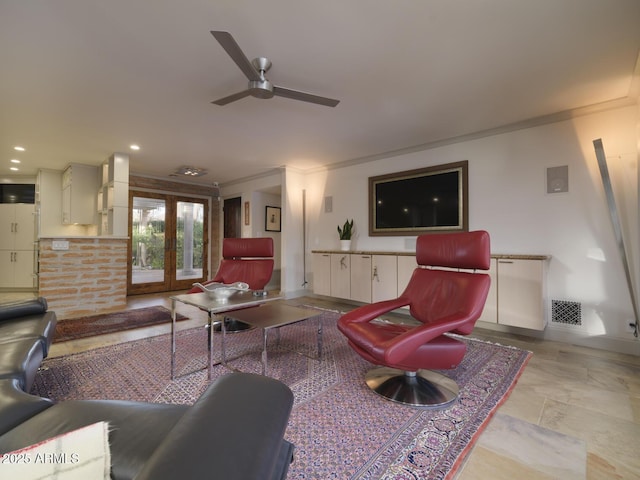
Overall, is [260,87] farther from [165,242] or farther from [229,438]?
[165,242]

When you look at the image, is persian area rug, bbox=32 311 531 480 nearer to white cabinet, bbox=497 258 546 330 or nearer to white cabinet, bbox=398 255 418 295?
white cabinet, bbox=497 258 546 330

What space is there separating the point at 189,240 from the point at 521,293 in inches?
236

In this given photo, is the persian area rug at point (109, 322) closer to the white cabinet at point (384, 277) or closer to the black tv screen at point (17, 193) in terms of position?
the white cabinet at point (384, 277)

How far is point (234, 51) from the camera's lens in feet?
5.69

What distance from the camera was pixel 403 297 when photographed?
7.79ft

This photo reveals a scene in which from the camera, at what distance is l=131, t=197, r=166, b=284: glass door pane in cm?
565

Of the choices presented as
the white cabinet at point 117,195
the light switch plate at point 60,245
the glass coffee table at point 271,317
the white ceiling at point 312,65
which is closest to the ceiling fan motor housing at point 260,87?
the white ceiling at point 312,65

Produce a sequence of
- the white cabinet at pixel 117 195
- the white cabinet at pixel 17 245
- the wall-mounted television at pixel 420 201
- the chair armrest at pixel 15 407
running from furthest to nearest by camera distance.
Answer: the white cabinet at pixel 17 245, the white cabinet at pixel 117 195, the wall-mounted television at pixel 420 201, the chair armrest at pixel 15 407

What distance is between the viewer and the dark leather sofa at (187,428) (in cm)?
46

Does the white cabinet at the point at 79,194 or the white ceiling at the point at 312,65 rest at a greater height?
the white ceiling at the point at 312,65

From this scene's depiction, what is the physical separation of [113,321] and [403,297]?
3.45 meters

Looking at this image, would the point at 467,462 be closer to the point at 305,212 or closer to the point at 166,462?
the point at 166,462

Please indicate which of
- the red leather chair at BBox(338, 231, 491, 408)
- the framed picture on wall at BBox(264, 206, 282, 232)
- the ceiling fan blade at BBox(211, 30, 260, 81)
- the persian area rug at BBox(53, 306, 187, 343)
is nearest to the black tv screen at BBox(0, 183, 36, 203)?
the persian area rug at BBox(53, 306, 187, 343)

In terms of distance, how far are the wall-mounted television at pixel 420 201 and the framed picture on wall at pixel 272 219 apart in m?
2.59
